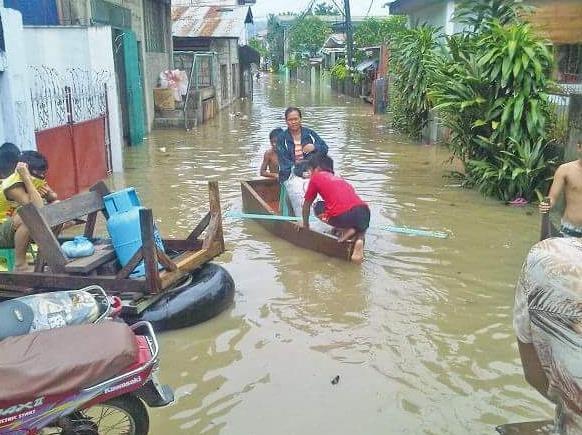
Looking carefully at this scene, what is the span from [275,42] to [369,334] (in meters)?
80.7

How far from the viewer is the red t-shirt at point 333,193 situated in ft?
21.5

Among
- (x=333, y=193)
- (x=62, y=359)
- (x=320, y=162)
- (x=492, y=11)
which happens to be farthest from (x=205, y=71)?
(x=62, y=359)

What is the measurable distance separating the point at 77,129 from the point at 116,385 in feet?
24.9

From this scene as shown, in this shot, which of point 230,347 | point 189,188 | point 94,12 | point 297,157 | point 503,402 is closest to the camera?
point 503,402

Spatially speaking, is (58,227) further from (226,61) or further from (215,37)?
(226,61)

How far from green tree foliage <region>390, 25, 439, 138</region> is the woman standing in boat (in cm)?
592

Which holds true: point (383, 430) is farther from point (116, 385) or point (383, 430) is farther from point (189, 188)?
point (189, 188)

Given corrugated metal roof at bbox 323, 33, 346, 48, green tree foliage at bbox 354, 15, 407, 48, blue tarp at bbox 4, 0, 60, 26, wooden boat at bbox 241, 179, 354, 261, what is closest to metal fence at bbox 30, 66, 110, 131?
blue tarp at bbox 4, 0, 60, 26

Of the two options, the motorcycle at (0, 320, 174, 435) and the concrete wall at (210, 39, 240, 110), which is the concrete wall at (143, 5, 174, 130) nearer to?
the concrete wall at (210, 39, 240, 110)

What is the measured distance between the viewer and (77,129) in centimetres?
988

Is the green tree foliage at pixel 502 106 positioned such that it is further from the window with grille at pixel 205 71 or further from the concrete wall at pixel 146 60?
the window with grille at pixel 205 71

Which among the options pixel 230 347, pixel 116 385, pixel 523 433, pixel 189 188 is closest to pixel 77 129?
pixel 189 188

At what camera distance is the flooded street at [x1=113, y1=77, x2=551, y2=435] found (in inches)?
156

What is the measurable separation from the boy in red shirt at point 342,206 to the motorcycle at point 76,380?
11.4ft
